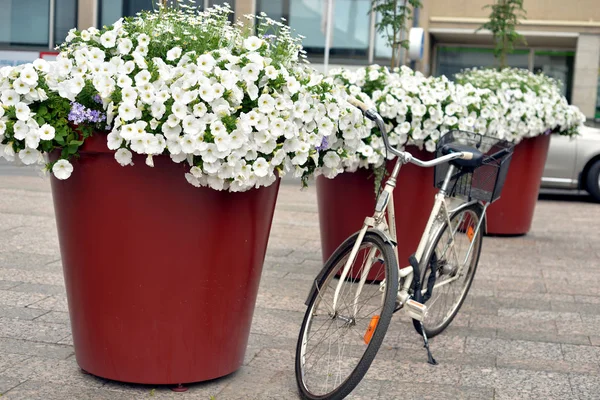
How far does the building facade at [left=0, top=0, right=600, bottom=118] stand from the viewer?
2558 centimetres

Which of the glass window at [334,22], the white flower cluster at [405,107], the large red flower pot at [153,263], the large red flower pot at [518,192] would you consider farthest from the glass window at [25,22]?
→ the large red flower pot at [153,263]

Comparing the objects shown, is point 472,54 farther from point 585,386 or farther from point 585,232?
point 585,386

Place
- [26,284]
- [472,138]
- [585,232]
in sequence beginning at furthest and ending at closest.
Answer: [585,232]
[26,284]
[472,138]

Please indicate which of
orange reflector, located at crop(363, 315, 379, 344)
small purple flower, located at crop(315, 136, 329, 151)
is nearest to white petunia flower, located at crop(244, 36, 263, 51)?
small purple flower, located at crop(315, 136, 329, 151)

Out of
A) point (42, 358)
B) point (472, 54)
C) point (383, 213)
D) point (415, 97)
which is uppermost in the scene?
point (472, 54)

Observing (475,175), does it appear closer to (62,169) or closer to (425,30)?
(62,169)

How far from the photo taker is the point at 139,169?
3.66 m

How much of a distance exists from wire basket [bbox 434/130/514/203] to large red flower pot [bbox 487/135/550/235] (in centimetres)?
389

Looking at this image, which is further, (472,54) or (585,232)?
(472,54)

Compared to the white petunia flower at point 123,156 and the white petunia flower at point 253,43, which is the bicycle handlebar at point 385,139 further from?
the white petunia flower at point 123,156

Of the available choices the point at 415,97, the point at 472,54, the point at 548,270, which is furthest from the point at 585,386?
the point at 472,54

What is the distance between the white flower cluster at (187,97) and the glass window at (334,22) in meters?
21.9

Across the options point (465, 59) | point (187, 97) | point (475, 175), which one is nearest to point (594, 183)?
point (475, 175)

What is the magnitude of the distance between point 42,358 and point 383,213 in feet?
5.29
